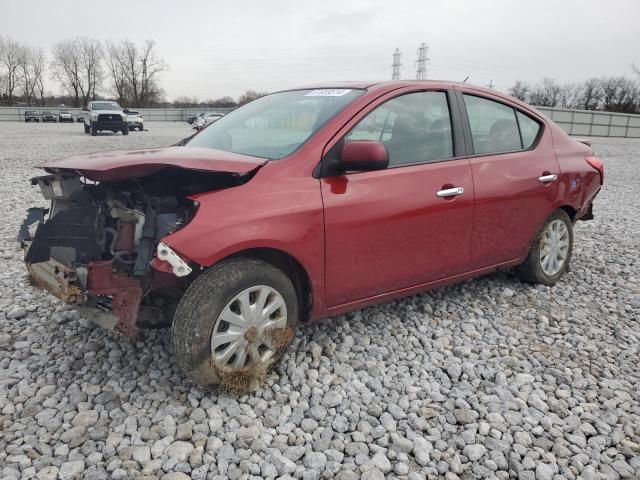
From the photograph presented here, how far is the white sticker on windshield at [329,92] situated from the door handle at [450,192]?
914mm

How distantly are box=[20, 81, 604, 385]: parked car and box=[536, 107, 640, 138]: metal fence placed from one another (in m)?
33.2

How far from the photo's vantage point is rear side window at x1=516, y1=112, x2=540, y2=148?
13.7 feet

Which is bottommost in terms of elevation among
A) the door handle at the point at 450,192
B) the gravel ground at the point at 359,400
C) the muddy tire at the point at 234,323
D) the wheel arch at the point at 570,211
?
the gravel ground at the point at 359,400

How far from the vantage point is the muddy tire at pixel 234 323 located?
8.38ft

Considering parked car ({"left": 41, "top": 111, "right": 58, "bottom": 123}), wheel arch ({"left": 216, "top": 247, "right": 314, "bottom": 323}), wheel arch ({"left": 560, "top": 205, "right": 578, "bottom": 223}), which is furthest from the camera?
parked car ({"left": 41, "top": 111, "right": 58, "bottom": 123})

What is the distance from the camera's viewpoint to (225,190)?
2.63 m

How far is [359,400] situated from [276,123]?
1.82m

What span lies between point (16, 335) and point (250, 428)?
198cm

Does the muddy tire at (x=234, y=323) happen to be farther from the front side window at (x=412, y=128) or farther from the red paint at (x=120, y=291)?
the front side window at (x=412, y=128)

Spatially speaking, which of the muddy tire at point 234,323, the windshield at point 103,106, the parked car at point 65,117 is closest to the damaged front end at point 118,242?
the muddy tire at point 234,323

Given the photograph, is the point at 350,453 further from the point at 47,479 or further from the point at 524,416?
the point at 47,479

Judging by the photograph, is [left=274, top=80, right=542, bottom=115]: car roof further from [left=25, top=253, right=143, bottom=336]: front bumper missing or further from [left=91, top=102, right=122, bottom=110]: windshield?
[left=91, top=102, right=122, bottom=110]: windshield

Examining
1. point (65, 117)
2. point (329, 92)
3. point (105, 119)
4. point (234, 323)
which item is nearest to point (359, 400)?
point (234, 323)

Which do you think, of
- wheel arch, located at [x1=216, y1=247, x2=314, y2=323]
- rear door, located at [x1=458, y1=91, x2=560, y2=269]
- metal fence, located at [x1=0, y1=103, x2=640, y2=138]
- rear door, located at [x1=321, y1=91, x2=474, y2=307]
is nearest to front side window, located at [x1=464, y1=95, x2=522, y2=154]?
rear door, located at [x1=458, y1=91, x2=560, y2=269]
